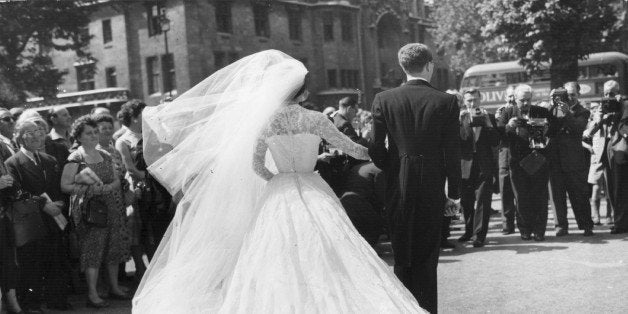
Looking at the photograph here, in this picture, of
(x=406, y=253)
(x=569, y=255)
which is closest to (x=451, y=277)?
(x=569, y=255)

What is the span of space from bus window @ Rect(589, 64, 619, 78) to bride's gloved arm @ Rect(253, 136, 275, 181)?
32.1m

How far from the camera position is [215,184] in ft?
20.3

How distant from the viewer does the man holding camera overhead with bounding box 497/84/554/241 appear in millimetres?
10578

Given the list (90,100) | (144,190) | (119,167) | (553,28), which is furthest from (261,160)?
(90,100)

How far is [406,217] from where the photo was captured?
589 cm

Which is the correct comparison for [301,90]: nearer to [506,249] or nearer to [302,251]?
[302,251]

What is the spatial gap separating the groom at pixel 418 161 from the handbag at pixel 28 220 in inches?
141

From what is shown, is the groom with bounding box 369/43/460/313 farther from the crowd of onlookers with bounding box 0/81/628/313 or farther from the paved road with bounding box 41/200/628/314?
the crowd of onlookers with bounding box 0/81/628/313

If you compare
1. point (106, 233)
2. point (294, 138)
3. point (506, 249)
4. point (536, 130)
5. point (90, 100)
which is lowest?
point (506, 249)

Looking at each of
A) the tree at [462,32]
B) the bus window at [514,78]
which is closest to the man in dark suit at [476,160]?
the bus window at [514,78]

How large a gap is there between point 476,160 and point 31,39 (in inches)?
1021

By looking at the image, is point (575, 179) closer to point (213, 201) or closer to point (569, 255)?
point (569, 255)

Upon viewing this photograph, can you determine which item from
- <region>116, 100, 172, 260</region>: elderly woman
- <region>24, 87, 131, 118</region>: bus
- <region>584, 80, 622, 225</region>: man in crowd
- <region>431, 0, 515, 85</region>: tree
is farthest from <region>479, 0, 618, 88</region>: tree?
<region>24, 87, 131, 118</region>: bus

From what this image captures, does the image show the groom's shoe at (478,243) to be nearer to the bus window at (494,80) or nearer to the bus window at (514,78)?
the bus window at (514,78)
